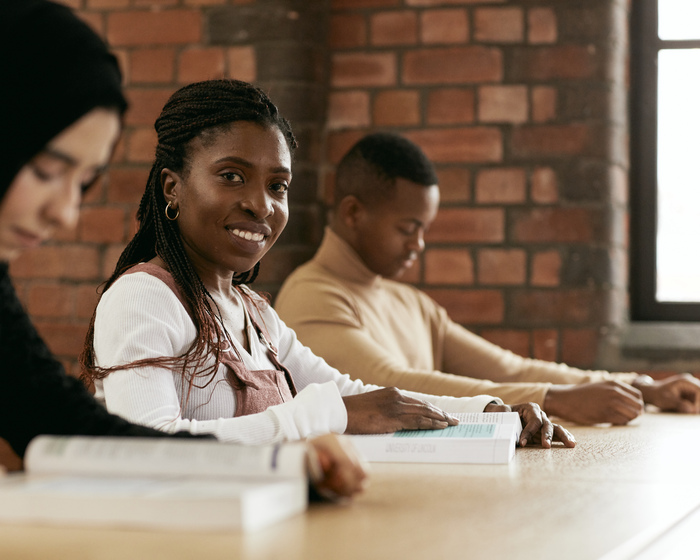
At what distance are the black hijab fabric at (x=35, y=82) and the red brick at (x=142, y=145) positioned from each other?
159 centimetres

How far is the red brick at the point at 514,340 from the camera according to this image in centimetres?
242

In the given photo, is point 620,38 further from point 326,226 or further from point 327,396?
point 327,396

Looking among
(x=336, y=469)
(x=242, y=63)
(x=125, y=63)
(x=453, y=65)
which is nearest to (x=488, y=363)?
(x=453, y=65)

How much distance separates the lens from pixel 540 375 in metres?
2.17

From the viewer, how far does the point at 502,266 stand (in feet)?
7.93

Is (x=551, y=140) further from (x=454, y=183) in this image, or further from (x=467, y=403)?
(x=467, y=403)

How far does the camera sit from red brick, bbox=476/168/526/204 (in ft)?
7.91

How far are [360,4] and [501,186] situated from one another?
660 millimetres

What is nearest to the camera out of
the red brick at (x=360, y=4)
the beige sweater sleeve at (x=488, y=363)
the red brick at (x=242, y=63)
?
the beige sweater sleeve at (x=488, y=363)

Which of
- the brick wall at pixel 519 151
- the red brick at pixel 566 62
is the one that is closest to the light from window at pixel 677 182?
the brick wall at pixel 519 151

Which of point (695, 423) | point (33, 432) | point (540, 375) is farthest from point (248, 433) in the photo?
point (540, 375)

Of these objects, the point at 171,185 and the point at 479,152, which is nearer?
the point at 171,185

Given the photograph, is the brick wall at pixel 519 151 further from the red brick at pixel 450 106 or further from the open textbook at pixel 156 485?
the open textbook at pixel 156 485

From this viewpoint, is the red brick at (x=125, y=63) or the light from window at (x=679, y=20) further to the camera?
the light from window at (x=679, y=20)
